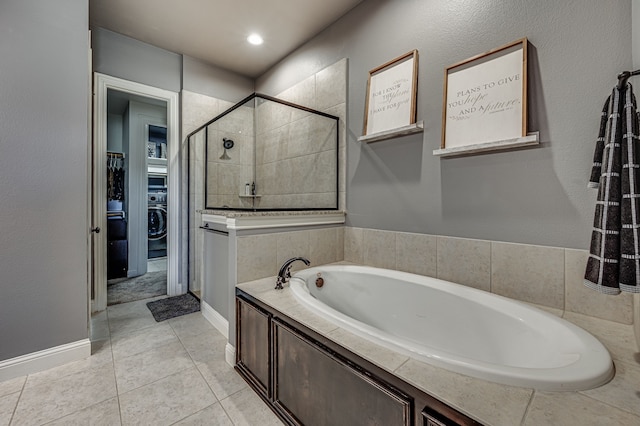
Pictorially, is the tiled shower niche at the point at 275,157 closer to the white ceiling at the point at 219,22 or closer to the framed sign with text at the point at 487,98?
the white ceiling at the point at 219,22

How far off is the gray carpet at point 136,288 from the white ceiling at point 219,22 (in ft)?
9.14

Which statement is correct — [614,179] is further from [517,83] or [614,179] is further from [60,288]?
[60,288]

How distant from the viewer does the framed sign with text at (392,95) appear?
6.42 ft

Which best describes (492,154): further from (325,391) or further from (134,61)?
(134,61)

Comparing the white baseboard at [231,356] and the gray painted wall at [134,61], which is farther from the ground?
the gray painted wall at [134,61]

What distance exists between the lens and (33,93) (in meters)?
1.73


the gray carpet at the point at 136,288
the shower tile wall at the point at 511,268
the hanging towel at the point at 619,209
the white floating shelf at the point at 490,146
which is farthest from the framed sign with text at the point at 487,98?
the gray carpet at the point at 136,288

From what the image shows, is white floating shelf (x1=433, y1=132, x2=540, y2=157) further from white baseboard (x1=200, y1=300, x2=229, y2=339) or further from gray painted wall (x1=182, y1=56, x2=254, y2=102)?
gray painted wall (x1=182, y1=56, x2=254, y2=102)

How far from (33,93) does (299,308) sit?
2.13 m

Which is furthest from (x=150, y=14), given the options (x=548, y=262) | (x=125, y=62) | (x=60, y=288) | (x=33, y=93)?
(x=548, y=262)

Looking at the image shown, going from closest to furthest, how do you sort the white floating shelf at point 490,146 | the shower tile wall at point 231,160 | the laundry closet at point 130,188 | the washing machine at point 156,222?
the white floating shelf at point 490,146
the shower tile wall at point 231,160
the laundry closet at point 130,188
the washing machine at point 156,222

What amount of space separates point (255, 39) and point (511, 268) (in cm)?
302

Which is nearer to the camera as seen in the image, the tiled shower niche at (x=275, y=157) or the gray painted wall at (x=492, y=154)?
the gray painted wall at (x=492, y=154)

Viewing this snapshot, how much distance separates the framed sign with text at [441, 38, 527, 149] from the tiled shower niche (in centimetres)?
104
